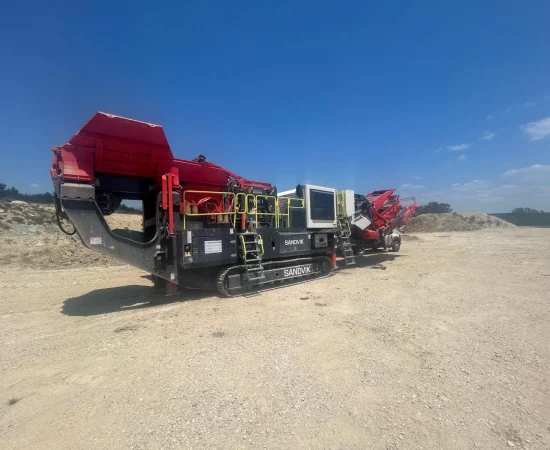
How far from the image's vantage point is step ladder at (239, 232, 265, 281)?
775 centimetres

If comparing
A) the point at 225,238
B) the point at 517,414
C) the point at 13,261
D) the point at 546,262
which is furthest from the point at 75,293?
the point at 546,262

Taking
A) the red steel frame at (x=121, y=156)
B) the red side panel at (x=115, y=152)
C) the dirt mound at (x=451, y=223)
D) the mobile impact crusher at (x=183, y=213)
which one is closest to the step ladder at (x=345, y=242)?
the mobile impact crusher at (x=183, y=213)

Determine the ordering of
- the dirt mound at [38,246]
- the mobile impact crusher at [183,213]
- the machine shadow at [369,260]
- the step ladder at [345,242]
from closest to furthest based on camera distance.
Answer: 1. the mobile impact crusher at [183,213]
2. the step ladder at [345,242]
3. the dirt mound at [38,246]
4. the machine shadow at [369,260]

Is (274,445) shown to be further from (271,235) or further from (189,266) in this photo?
(271,235)

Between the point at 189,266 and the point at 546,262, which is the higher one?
the point at 189,266

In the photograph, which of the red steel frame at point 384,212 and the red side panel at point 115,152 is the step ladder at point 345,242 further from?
the red side panel at point 115,152

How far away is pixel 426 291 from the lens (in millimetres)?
7785

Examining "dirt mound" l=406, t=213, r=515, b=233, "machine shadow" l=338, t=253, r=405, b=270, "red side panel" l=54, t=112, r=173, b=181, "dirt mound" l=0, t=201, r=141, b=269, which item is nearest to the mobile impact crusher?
"red side panel" l=54, t=112, r=173, b=181

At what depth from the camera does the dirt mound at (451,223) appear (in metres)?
40.1

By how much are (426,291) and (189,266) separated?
608 centimetres

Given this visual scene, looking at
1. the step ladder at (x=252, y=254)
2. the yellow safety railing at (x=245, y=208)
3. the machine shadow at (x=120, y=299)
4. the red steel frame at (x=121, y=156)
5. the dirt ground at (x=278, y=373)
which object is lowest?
the dirt ground at (x=278, y=373)

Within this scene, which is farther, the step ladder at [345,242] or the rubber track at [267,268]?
the step ladder at [345,242]

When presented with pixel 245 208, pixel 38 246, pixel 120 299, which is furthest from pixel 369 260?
pixel 38 246

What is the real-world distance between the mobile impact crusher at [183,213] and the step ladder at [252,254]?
3cm
